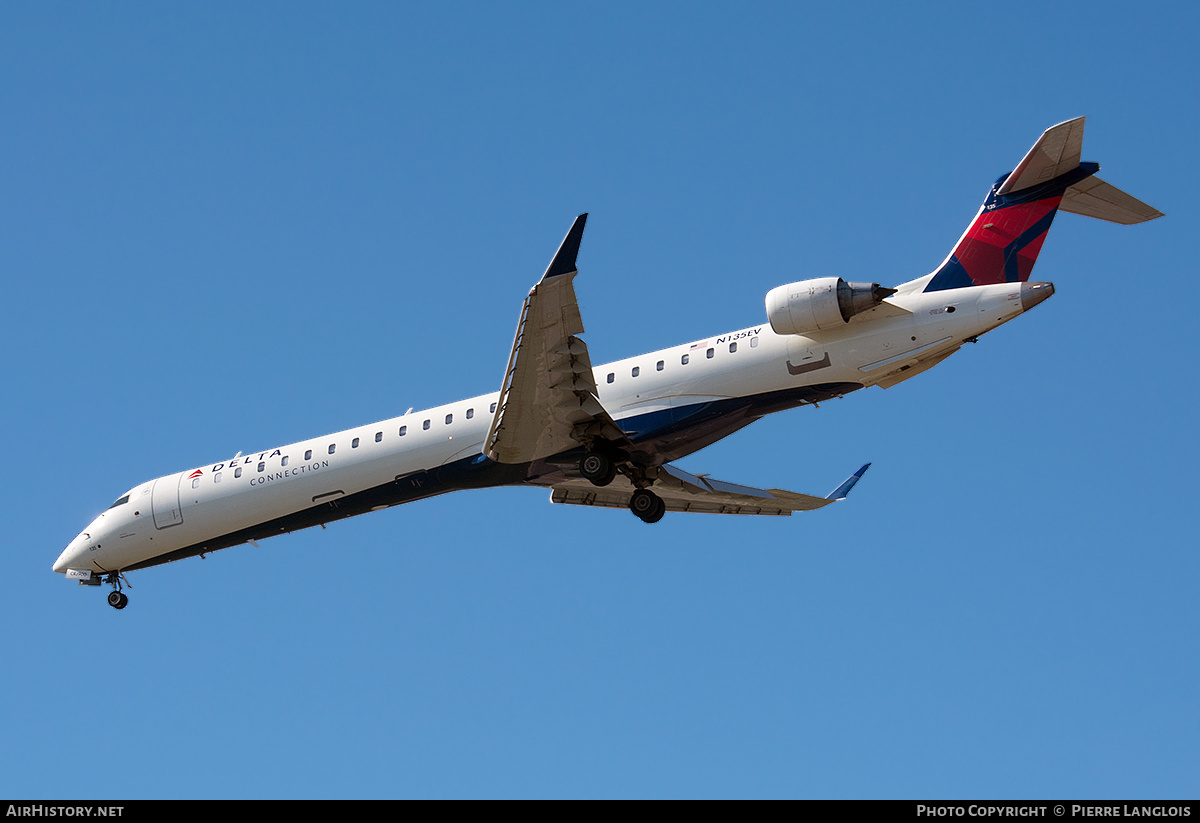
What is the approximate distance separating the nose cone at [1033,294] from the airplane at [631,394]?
3cm

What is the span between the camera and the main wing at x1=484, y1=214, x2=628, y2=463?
21641 mm

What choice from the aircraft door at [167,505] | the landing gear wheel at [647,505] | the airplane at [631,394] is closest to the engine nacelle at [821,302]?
the airplane at [631,394]

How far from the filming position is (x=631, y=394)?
2497cm

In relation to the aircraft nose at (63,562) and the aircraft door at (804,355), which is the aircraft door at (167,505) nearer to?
the aircraft nose at (63,562)

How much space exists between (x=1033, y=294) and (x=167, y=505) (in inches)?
756

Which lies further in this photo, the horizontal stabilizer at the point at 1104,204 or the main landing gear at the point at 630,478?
the main landing gear at the point at 630,478

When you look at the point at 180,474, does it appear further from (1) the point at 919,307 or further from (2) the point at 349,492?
(1) the point at 919,307

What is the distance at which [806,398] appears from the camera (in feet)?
78.5

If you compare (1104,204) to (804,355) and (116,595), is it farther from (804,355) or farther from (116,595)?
(116,595)

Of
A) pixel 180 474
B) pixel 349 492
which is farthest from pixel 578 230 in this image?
pixel 180 474

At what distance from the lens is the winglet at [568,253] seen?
2083cm

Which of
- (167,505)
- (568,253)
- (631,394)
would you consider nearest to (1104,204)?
(631,394)
